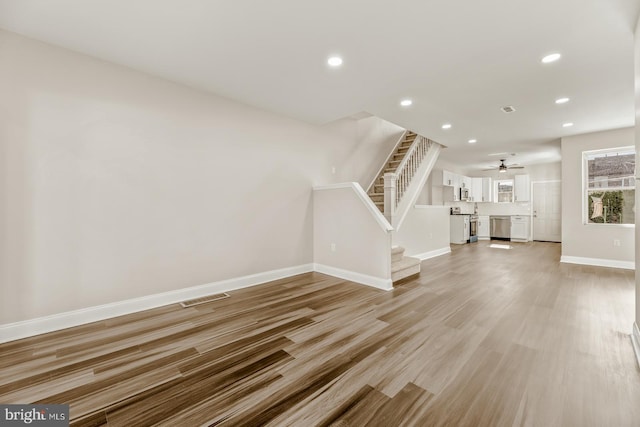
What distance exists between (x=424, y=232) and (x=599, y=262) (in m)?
3.30

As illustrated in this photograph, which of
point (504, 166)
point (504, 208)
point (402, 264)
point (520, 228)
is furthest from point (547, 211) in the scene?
point (402, 264)

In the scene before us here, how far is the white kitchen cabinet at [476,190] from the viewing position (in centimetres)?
983

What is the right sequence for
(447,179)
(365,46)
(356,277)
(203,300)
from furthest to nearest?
(447,179)
(356,277)
(203,300)
(365,46)

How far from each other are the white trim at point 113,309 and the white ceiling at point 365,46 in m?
2.51

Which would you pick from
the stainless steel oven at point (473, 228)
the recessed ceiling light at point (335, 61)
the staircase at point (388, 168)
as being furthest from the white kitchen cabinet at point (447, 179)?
the recessed ceiling light at point (335, 61)

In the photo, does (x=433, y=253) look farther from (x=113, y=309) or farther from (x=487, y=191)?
(x=113, y=309)

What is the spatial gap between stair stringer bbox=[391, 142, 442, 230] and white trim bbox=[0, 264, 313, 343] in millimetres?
2665

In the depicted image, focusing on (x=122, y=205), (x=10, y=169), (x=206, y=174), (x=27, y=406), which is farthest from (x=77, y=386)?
(x=206, y=174)

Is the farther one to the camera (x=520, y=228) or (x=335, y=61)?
(x=520, y=228)

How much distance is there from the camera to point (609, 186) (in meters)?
5.13

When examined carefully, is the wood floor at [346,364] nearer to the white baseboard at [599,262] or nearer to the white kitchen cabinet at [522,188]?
the white baseboard at [599,262]

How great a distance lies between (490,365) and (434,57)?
9.04 ft

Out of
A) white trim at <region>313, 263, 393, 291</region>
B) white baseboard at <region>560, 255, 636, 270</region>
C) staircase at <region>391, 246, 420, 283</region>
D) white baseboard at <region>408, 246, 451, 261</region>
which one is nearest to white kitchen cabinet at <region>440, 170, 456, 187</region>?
white baseboard at <region>408, 246, 451, 261</region>

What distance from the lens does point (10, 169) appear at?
2.24 meters
